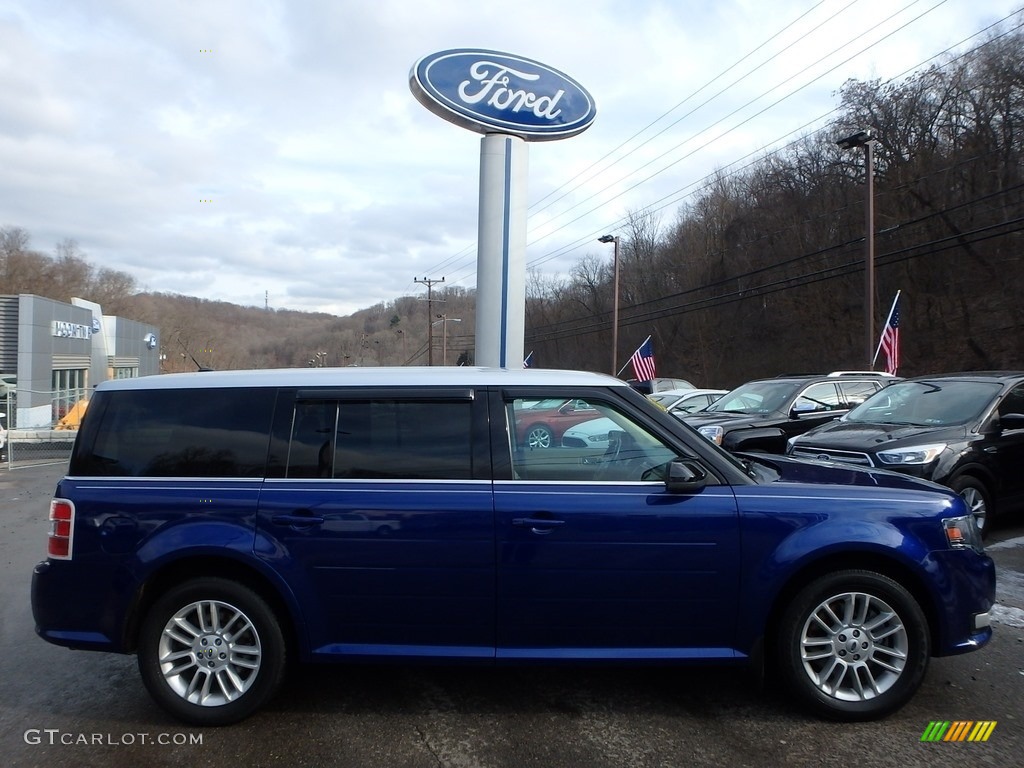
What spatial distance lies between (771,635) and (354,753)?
214cm

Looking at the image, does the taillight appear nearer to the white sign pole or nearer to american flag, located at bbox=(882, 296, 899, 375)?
the white sign pole

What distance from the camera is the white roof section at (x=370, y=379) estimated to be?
13.6ft

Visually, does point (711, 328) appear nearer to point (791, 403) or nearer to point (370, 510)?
point (791, 403)

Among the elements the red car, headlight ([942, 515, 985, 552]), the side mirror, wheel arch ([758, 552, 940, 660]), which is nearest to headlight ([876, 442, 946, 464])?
headlight ([942, 515, 985, 552])

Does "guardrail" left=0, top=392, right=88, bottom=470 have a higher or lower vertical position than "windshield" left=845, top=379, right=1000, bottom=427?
lower

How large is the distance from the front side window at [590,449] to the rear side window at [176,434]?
135cm

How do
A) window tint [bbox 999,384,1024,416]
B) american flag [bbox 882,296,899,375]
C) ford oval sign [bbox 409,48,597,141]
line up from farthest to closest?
american flag [bbox 882,296,899,375] < ford oval sign [bbox 409,48,597,141] < window tint [bbox 999,384,1024,416]

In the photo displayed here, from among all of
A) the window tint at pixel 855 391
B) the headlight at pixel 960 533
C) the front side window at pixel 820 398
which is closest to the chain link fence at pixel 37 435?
the front side window at pixel 820 398

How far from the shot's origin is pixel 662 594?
3.83 meters

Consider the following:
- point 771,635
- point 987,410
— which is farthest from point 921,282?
point 771,635

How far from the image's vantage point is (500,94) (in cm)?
1194

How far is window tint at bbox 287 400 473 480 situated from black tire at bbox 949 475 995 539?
5721 millimetres

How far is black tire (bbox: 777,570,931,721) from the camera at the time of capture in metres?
3.85

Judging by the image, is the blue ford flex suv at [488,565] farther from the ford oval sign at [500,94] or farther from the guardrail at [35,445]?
the guardrail at [35,445]
